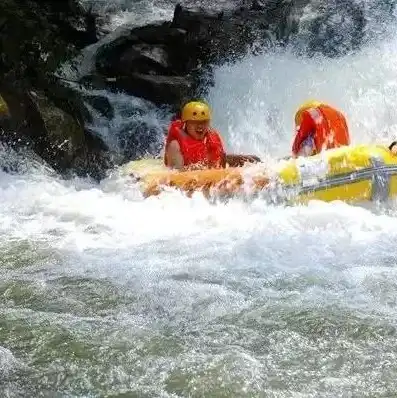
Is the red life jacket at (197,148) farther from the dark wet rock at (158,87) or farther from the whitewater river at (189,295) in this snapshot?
the dark wet rock at (158,87)

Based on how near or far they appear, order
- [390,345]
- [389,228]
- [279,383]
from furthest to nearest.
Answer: [389,228] < [390,345] < [279,383]

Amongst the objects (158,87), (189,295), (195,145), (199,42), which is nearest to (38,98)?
(158,87)

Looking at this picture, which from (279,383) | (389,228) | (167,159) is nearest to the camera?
(279,383)

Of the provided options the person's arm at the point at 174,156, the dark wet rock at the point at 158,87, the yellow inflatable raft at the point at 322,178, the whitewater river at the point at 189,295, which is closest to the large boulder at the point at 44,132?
the whitewater river at the point at 189,295

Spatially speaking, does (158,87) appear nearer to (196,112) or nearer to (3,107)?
(3,107)

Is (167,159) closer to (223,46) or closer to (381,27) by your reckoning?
(223,46)

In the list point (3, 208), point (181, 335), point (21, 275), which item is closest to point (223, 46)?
point (3, 208)

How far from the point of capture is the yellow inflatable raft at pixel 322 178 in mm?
6098

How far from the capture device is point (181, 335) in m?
3.56

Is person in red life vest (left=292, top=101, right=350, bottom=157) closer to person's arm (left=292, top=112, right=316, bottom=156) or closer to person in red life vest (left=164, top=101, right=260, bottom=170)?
person's arm (left=292, top=112, right=316, bottom=156)

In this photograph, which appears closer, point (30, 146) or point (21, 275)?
point (21, 275)

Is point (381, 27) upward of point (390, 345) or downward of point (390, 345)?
upward

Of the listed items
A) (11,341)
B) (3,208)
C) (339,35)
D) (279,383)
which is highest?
(339,35)

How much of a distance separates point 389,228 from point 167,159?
8.74 ft
